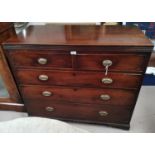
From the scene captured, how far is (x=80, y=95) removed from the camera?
4.21 ft

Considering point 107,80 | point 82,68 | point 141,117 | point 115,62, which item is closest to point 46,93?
point 82,68

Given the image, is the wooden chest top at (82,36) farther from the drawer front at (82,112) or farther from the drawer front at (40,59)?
the drawer front at (82,112)

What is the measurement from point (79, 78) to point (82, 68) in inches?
3.9

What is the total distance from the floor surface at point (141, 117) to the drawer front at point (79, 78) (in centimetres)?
56

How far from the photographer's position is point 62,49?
1.03 m

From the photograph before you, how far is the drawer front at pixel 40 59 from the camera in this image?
1076mm

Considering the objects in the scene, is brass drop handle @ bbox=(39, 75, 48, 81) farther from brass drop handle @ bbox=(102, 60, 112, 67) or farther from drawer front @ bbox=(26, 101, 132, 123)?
brass drop handle @ bbox=(102, 60, 112, 67)

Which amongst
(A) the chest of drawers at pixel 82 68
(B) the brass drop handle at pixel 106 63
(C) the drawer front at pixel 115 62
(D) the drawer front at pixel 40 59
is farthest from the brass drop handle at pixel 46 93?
(B) the brass drop handle at pixel 106 63

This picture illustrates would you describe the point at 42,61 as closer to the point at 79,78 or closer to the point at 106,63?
the point at 79,78
